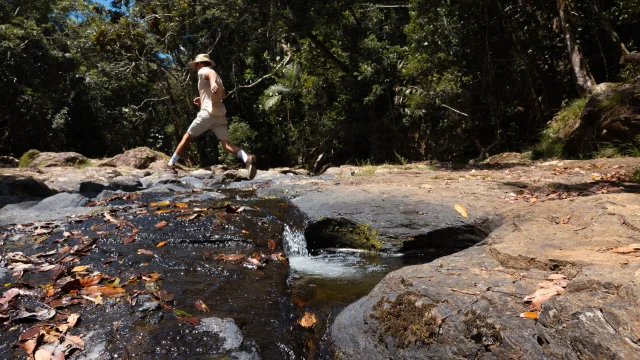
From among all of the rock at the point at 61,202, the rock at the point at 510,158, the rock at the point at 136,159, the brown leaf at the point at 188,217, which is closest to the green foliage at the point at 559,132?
the rock at the point at 510,158

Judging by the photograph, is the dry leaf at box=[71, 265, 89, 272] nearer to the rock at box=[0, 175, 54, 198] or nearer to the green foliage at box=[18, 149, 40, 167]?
the rock at box=[0, 175, 54, 198]

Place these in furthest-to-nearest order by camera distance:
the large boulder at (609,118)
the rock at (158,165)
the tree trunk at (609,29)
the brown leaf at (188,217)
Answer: the rock at (158,165) → the tree trunk at (609,29) → the large boulder at (609,118) → the brown leaf at (188,217)

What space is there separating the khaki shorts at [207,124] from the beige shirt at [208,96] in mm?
88

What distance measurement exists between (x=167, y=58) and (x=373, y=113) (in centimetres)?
1195

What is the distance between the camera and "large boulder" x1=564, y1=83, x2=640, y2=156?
773 cm

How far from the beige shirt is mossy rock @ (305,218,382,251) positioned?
337cm

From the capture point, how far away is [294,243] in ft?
15.4

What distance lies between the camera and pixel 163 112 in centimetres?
2716

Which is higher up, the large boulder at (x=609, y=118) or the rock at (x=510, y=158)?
the large boulder at (x=609, y=118)

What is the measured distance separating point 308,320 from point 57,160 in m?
12.3

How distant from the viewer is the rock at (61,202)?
518 centimetres

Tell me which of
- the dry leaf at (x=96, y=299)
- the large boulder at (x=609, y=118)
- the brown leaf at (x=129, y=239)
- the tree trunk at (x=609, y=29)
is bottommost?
the dry leaf at (x=96, y=299)

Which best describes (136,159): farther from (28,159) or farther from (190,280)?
(190,280)

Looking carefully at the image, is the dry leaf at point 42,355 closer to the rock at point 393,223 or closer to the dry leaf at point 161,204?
the rock at point 393,223
